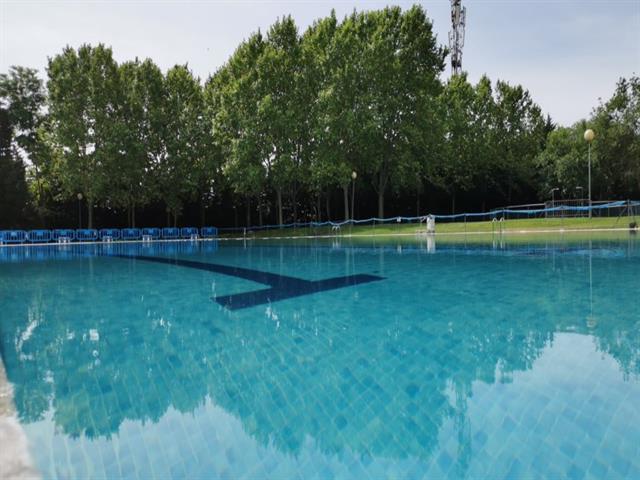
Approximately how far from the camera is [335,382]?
3.92 metres

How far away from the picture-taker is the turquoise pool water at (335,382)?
2.71 meters

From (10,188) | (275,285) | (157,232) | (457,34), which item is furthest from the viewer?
(457,34)

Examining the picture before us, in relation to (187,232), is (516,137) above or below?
above

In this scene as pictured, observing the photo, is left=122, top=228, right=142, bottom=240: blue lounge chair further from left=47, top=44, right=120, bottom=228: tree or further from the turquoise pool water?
the turquoise pool water

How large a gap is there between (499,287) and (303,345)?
15.7 ft

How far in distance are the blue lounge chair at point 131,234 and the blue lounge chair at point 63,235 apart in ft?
10.9

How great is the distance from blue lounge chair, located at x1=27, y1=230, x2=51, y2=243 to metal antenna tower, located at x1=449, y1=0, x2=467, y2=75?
40.1 meters

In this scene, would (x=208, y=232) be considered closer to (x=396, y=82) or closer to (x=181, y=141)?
(x=181, y=141)

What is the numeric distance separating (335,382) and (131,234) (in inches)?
1291

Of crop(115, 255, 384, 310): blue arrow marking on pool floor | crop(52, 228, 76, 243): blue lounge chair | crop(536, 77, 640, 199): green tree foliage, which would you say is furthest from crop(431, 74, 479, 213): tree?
crop(52, 228, 76, 243): blue lounge chair

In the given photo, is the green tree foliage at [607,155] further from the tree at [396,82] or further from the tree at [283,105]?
the tree at [283,105]

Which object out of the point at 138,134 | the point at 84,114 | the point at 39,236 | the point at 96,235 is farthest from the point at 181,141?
the point at 39,236

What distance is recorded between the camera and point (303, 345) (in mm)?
5070

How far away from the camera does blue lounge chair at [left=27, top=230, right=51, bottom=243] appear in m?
30.8
